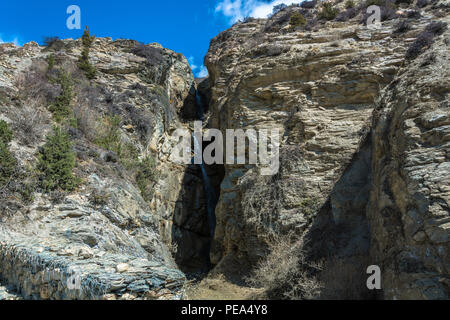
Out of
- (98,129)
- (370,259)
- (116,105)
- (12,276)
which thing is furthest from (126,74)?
(370,259)

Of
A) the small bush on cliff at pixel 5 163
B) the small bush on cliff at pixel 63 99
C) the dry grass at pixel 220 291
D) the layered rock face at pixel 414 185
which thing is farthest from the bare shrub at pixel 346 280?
the small bush on cliff at pixel 63 99

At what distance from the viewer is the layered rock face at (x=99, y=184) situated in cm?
539

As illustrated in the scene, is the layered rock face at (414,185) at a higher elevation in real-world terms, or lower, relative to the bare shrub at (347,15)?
lower

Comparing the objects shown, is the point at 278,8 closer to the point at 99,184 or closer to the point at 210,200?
the point at 210,200

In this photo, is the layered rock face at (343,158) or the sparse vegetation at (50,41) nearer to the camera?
the layered rock face at (343,158)

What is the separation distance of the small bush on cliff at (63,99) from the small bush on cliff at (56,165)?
3.07 m

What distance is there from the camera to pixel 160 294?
5.06 meters

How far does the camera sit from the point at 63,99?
47.6 ft

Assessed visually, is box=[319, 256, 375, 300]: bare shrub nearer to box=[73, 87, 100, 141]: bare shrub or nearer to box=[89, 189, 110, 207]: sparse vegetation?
box=[89, 189, 110, 207]: sparse vegetation

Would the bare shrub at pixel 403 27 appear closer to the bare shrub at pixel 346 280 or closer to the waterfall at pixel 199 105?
the bare shrub at pixel 346 280

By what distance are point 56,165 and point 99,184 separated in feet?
5.03

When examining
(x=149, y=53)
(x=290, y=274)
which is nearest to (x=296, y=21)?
(x=149, y=53)
